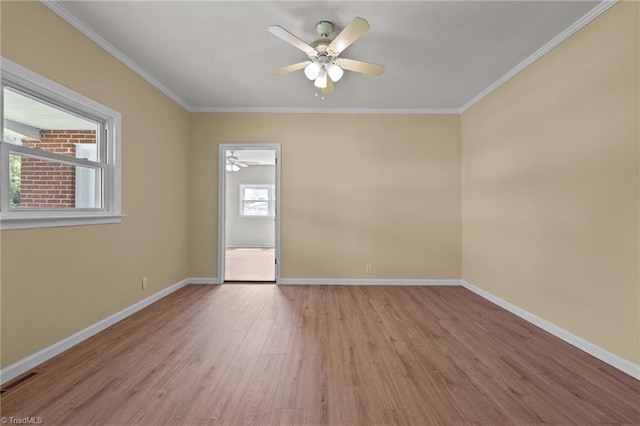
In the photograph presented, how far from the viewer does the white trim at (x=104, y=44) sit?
78.8 inches

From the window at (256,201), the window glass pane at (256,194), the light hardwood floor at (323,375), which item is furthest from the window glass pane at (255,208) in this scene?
the light hardwood floor at (323,375)

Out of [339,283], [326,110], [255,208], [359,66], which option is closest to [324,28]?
[359,66]

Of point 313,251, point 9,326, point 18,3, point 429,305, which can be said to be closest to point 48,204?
point 9,326

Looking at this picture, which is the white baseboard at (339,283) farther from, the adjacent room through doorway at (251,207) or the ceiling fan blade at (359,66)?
the adjacent room through doorway at (251,207)

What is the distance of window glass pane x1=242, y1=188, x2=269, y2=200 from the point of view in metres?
8.43

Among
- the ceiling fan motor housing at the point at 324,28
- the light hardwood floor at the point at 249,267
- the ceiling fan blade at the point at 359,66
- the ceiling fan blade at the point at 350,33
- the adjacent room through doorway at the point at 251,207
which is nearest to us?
the ceiling fan blade at the point at 350,33

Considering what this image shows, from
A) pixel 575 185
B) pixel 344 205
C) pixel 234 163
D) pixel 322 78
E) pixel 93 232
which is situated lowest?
pixel 93 232

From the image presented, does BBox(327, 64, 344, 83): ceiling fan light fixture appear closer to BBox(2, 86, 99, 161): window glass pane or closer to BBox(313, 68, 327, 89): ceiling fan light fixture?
BBox(313, 68, 327, 89): ceiling fan light fixture

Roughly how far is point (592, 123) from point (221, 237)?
4.27 metres

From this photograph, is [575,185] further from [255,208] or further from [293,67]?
[255,208]

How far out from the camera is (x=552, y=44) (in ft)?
7.95

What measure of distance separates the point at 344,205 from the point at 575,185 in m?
2.55

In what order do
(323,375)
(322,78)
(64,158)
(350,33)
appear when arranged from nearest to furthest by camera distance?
(323,375), (350,33), (64,158), (322,78)

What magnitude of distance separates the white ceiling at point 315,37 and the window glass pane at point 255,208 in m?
5.03
